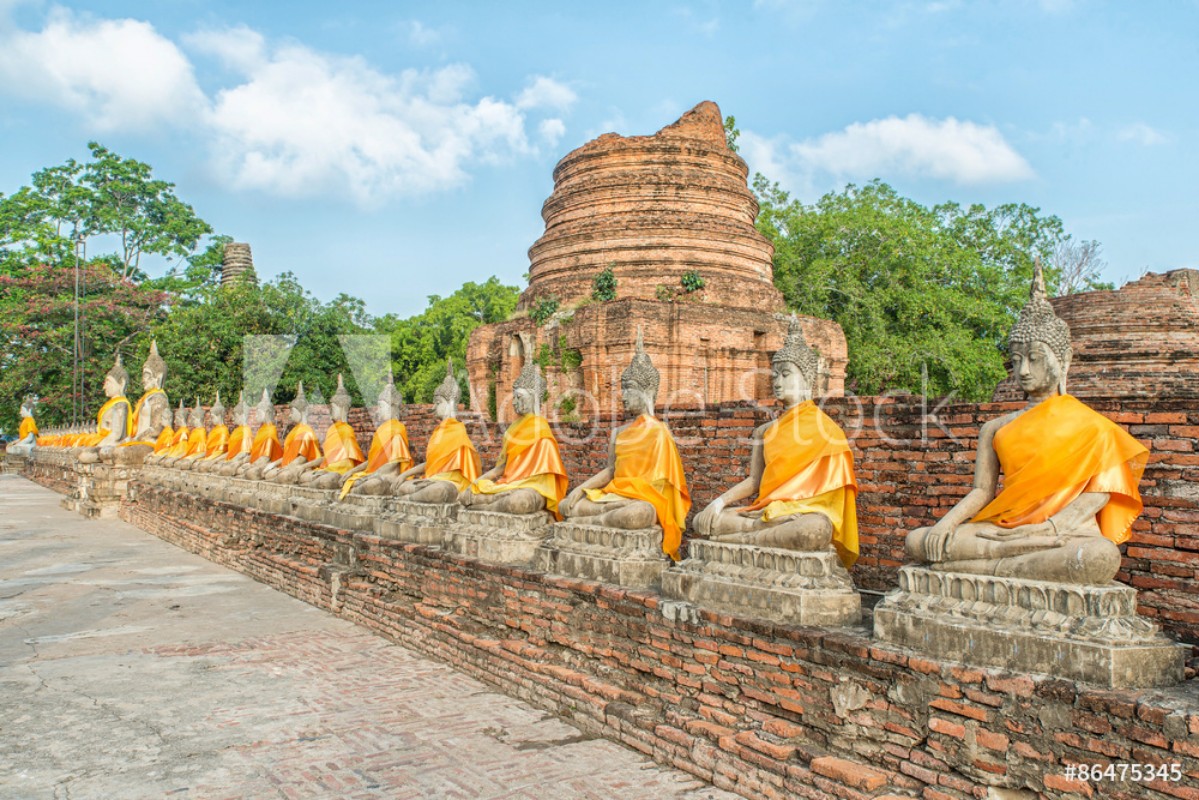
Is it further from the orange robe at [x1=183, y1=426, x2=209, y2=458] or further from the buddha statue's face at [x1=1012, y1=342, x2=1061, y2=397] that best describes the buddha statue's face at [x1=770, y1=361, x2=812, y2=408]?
the orange robe at [x1=183, y1=426, x2=209, y2=458]

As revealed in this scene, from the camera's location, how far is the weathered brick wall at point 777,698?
123 inches

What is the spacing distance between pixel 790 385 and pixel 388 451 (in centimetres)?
524

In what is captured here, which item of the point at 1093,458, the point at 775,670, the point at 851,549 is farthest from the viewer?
the point at 851,549

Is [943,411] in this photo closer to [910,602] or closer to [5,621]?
[910,602]

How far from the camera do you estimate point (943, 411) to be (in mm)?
5453

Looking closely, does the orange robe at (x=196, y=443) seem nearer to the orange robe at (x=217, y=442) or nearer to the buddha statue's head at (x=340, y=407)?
the orange robe at (x=217, y=442)

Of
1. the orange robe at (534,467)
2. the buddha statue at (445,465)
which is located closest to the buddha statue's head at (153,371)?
the buddha statue at (445,465)

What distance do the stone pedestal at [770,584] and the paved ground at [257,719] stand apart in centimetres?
86

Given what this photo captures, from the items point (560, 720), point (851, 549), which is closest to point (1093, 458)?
point (851, 549)

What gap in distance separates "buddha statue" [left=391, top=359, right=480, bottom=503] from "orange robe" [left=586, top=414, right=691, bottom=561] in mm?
2351

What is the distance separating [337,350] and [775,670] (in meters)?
25.7

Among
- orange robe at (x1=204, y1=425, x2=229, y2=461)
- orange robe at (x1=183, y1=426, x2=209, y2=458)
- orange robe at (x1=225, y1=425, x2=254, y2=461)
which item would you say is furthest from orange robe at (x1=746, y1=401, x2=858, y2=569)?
orange robe at (x1=183, y1=426, x2=209, y2=458)

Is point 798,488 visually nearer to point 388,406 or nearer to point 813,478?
point 813,478

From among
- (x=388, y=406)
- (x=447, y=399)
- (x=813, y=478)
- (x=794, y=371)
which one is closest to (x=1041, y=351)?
(x=813, y=478)
